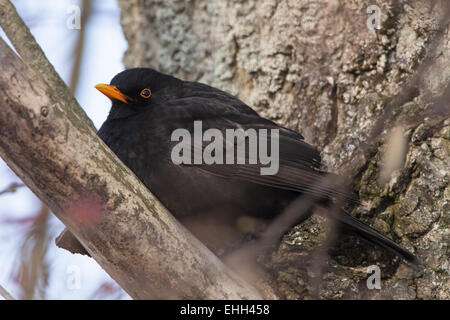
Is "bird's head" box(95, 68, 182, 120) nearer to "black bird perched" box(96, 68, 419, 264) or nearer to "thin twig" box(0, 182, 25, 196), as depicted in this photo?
"black bird perched" box(96, 68, 419, 264)

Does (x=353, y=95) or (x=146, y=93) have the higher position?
(x=146, y=93)

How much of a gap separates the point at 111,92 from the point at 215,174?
1.04 m

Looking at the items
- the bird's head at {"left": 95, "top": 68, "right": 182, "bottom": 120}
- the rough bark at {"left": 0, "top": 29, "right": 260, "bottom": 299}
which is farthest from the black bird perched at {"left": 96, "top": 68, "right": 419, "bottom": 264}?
the rough bark at {"left": 0, "top": 29, "right": 260, "bottom": 299}

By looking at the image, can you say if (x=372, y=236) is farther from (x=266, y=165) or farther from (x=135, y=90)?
(x=135, y=90)

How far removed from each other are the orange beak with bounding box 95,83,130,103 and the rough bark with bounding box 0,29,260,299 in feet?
4.07

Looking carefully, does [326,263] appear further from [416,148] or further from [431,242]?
[416,148]

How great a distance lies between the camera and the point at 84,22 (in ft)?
16.9

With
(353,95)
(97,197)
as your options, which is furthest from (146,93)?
(97,197)

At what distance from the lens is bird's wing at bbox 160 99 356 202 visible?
10.7 feet

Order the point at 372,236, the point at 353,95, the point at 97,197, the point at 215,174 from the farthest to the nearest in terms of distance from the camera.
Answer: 1. the point at 353,95
2. the point at 215,174
3. the point at 372,236
4. the point at 97,197

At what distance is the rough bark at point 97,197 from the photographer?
221 cm

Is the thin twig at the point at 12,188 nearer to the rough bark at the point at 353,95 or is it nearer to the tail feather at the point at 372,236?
the rough bark at the point at 353,95

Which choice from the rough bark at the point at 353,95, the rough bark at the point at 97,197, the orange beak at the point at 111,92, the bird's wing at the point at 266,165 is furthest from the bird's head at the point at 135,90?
the rough bark at the point at 97,197

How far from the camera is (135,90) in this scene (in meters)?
3.83
